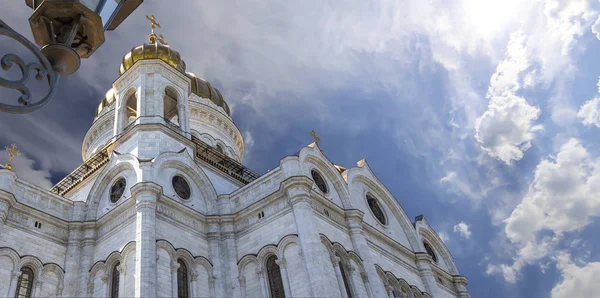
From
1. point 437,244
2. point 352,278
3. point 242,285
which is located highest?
point 437,244

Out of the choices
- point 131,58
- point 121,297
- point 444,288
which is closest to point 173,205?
point 121,297

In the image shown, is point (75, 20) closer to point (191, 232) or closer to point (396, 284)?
point (191, 232)

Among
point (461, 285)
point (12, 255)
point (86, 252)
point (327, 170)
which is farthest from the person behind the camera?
point (461, 285)

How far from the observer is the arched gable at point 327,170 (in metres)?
23.6

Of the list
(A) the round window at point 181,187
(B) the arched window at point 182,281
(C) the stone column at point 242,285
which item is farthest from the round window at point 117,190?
(C) the stone column at point 242,285

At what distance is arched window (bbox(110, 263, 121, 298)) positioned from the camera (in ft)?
61.7

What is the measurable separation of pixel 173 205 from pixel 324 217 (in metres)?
6.13

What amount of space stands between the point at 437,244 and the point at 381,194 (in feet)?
17.8

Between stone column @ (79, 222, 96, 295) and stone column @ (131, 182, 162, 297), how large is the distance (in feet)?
9.12

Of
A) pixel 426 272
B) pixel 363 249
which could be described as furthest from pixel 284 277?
pixel 426 272

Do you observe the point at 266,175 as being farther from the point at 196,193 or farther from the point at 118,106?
the point at 118,106

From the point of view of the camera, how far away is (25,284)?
718 inches

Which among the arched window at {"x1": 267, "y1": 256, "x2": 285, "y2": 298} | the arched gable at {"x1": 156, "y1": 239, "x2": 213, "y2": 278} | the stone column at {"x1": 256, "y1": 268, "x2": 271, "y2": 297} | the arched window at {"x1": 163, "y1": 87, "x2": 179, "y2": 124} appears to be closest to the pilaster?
the arched gable at {"x1": 156, "y1": 239, "x2": 213, "y2": 278}

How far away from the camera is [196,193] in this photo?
75.0ft
